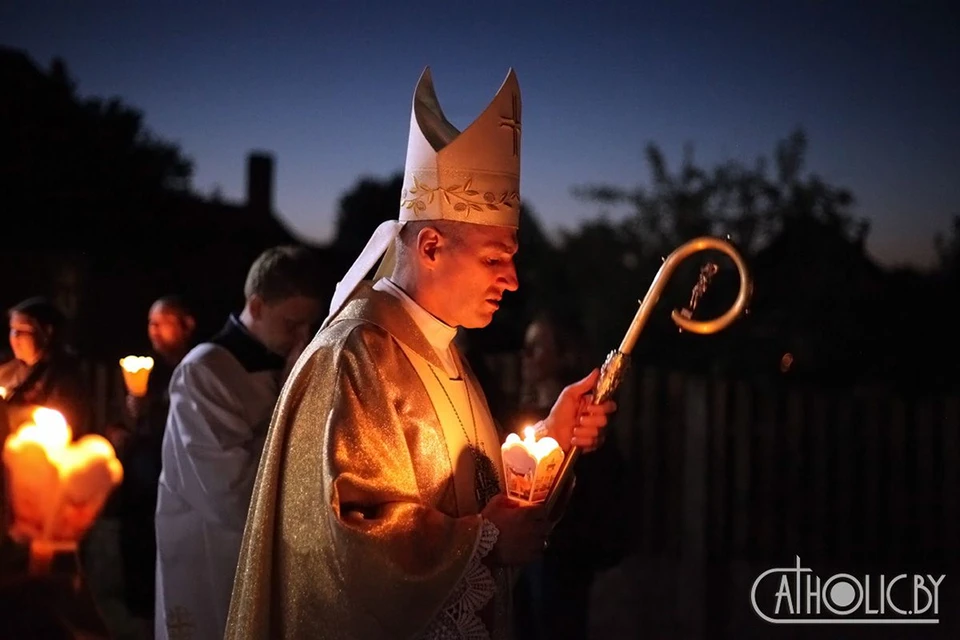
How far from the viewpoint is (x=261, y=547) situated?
301 centimetres

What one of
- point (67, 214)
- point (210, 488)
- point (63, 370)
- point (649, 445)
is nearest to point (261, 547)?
point (210, 488)

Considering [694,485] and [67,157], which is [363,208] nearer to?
[67,157]

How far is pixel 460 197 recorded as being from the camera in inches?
125

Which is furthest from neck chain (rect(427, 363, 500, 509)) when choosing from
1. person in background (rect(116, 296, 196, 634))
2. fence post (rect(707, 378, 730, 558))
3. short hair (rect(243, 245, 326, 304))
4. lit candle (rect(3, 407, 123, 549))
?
fence post (rect(707, 378, 730, 558))

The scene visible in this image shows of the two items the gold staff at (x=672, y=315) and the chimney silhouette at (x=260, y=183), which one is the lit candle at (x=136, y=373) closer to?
the gold staff at (x=672, y=315)

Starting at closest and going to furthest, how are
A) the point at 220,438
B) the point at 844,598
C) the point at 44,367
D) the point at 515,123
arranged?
1. the point at 515,123
2. the point at 220,438
3. the point at 44,367
4. the point at 844,598

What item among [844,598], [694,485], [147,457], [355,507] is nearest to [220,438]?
[147,457]

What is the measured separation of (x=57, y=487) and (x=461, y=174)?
4.17 ft

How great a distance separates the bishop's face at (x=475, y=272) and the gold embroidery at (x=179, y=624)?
1899 mm

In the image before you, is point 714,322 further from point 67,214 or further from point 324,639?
point 67,214

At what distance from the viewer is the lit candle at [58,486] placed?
2428mm

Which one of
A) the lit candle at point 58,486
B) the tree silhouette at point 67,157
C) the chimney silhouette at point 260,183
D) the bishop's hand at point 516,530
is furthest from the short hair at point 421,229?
the chimney silhouette at point 260,183

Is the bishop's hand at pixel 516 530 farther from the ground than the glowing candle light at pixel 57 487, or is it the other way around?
the glowing candle light at pixel 57 487

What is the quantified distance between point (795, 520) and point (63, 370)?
4.83 metres
